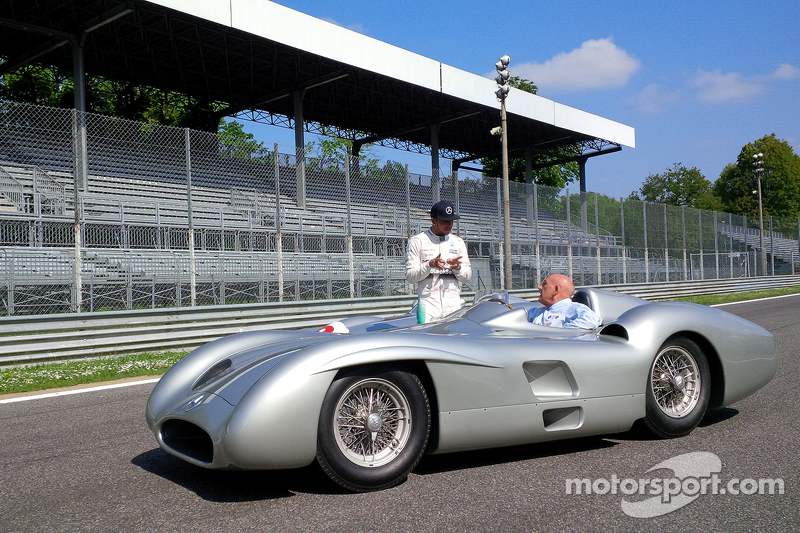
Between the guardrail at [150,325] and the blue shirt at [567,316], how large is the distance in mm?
6608

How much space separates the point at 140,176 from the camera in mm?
14844

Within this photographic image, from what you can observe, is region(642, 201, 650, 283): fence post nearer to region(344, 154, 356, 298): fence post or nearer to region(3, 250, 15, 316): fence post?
region(344, 154, 356, 298): fence post

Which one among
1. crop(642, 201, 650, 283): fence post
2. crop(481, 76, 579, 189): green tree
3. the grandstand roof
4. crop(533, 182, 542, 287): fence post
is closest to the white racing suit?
crop(533, 182, 542, 287): fence post

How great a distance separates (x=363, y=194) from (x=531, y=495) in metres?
12.8

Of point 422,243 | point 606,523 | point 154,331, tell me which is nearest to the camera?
point 606,523

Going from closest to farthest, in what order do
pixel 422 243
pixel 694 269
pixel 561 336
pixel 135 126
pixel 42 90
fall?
pixel 561 336, pixel 422 243, pixel 135 126, pixel 694 269, pixel 42 90

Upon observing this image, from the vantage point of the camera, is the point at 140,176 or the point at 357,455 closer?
the point at 357,455

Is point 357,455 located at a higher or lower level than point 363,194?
lower

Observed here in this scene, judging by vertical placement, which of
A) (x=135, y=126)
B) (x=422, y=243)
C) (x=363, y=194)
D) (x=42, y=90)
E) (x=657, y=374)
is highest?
(x=42, y=90)

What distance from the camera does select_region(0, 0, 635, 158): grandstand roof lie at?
20.3m

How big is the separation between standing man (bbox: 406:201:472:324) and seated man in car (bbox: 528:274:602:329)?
1.13 m

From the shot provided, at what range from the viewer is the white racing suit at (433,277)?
5941mm

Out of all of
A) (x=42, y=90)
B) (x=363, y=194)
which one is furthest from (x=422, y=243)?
(x=42, y=90)

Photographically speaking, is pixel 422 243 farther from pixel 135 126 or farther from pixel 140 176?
pixel 140 176
